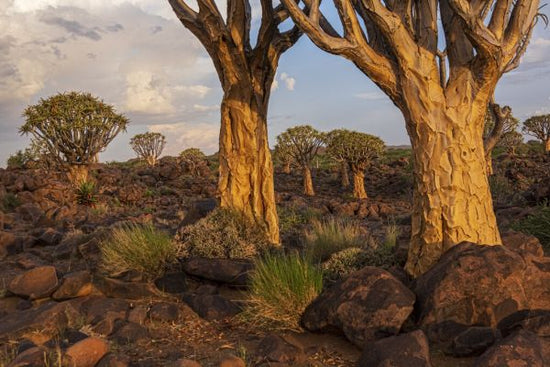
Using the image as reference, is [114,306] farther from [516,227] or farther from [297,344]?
[516,227]

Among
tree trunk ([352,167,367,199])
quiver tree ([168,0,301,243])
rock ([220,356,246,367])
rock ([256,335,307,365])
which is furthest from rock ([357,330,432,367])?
tree trunk ([352,167,367,199])

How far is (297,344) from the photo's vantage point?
4961 mm

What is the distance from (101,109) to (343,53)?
17139mm

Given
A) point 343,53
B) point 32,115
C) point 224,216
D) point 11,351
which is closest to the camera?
point 11,351

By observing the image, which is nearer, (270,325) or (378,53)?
(270,325)

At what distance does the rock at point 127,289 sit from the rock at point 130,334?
1342 mm

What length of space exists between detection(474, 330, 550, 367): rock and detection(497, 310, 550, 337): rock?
588 mm

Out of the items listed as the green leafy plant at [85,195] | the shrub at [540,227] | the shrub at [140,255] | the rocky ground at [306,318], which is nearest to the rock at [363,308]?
the rocky ground at [306,318]

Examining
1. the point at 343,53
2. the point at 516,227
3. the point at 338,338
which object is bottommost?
the point at 338,338

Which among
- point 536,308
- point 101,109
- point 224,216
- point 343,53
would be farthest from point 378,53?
point 101,109

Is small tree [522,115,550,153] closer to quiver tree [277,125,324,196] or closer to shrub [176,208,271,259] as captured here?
quiver tree [277,125,324,196]

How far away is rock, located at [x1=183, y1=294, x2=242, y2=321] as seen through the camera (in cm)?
601

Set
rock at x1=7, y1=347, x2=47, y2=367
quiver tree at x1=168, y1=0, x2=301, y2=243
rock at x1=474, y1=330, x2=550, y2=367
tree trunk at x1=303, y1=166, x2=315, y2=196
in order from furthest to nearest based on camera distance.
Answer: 1. tree trunk at x1=303, y1=166, x2=315, y2=196
2. quiver tree at x1=168, y1=0, x2=301, y2=243
3. rock at x1=7, y1=347, x2=47, y2=367
4. rock at x1=474, y1=330, x2=550, y2=367

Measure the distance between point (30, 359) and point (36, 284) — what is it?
283 centimetres
